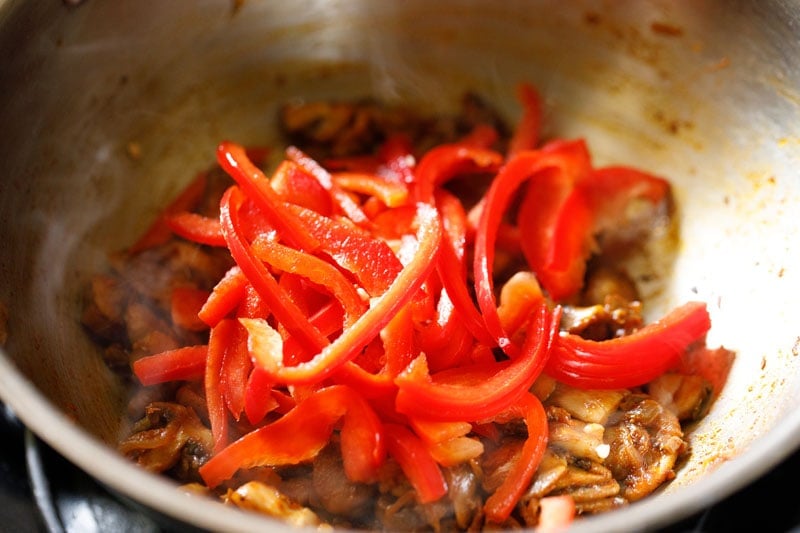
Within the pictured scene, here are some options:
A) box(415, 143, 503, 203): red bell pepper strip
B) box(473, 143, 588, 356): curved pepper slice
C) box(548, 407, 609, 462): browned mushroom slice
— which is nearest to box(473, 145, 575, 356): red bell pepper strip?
box(473, 143, 588, 356): curved pepper slice

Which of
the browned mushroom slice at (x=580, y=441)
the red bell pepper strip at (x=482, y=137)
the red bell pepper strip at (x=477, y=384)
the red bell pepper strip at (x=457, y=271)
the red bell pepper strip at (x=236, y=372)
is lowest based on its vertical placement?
the browned mushroom slice at (x=580, y=441)

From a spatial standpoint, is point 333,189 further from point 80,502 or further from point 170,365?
point 80,502

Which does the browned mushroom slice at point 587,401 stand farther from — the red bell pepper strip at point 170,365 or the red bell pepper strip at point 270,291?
the red bell pepper strip at point 170,365

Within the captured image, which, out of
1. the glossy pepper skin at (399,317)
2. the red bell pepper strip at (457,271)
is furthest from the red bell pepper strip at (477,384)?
the red bell pepper strip at (457,271)

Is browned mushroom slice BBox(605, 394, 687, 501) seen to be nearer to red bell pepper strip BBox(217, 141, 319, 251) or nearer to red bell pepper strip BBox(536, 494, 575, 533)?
red bell pepper strip BBox(536, 494, 575, 533)

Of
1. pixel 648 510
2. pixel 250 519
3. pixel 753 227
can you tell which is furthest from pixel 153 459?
pixel 753 227
